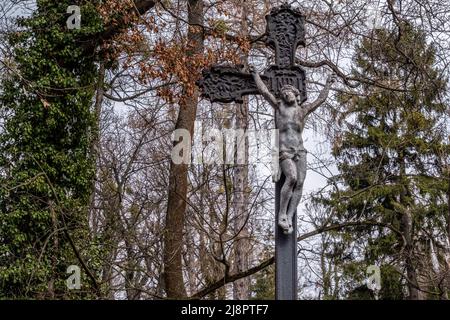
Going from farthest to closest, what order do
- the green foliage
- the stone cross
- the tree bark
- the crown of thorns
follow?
the tree bark < the green foliage < the stone cross < the crown of thorns

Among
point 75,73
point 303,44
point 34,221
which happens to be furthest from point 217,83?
point 75,73

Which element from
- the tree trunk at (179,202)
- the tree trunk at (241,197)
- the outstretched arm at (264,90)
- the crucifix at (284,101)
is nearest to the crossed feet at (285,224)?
the crucifix at (284,101)

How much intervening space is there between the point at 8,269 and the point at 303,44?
17.2ft

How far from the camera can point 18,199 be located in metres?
9.27

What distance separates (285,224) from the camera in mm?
4777

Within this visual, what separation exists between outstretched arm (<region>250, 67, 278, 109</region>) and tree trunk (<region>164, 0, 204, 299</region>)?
151 inches

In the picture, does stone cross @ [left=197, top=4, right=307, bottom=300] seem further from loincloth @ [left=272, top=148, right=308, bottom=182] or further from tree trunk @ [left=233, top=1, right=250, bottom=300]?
tree trunk @ [left=233, top=1, right=250, bottom=300]

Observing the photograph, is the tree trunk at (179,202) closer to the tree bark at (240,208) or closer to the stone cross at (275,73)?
the tree bark at (240,208)

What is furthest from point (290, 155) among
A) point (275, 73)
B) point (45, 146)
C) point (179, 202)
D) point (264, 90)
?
point (45, 146)

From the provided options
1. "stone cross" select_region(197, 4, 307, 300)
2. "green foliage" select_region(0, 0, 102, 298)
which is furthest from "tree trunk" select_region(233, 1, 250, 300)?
"stone cross" select_region(197, 4, 307, 300)

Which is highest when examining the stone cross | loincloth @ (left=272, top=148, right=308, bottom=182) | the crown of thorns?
the stone cross

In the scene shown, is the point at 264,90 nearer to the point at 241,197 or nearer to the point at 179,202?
the point at 179,202

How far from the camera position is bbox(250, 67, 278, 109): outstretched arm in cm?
512
